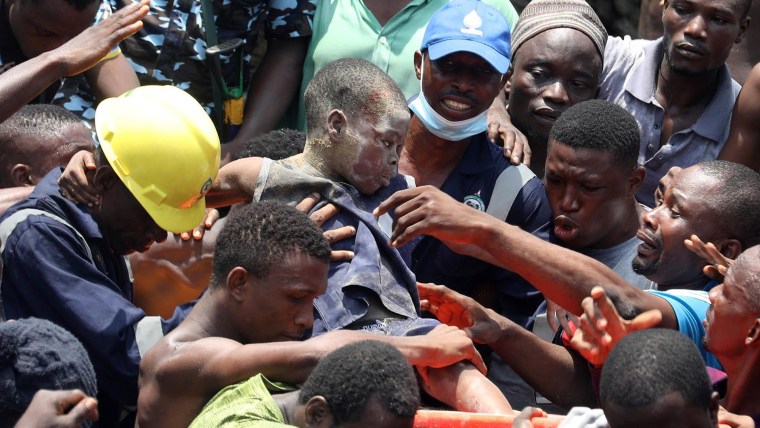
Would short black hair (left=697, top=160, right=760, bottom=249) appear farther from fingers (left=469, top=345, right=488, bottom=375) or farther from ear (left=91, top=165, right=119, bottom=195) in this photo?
ear (left=91, top=165, right=119, bottom=195)

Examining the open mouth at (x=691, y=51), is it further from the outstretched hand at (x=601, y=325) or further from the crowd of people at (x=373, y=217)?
the outstretched hand at (x=601, y=325)

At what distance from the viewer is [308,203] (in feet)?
15.7

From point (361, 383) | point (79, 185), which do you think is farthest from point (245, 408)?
point (79, 185)

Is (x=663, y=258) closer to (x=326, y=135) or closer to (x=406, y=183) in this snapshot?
(x=406, y=183)

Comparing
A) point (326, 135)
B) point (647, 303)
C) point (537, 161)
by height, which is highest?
point (326, 135)

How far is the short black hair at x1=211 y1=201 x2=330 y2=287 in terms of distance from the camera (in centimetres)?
420

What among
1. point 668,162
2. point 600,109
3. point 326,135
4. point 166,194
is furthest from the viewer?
point 668,162

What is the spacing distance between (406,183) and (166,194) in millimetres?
1023

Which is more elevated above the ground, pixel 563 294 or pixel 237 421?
pixel 237 421

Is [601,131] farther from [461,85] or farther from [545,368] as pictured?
[545,368]

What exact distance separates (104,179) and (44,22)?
139cm

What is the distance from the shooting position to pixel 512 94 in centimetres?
609

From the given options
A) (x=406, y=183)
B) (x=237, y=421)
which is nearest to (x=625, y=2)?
(x=406, y=183)

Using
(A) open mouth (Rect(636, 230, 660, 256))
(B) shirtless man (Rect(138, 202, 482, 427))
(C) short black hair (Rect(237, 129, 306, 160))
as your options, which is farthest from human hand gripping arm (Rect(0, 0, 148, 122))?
(A) open mouth (Rect(636, 230, 660, 256))
